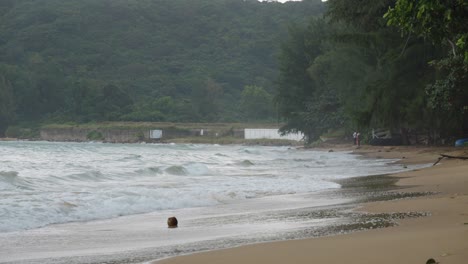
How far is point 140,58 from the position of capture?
16900cm

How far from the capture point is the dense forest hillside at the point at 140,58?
132750 millimetres

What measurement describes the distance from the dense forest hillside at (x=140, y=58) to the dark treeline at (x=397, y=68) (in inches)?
2515


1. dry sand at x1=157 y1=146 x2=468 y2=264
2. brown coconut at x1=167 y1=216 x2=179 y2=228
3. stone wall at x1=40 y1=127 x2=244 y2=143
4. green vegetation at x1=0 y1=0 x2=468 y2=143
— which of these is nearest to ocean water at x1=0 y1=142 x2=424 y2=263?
brown coconut at x1=167 y1=216 x2=179 y2=228

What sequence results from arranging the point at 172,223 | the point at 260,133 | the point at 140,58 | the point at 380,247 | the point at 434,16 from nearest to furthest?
the point at 380,247
the point at 434,16
the point at 172,223
the point at 260,133
the point at 140,58

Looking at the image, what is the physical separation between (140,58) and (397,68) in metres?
139

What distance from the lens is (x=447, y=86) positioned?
23.6 m

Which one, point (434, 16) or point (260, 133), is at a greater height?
point (434, 16)

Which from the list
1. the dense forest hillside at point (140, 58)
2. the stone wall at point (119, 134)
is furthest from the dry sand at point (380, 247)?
the dense forest hillside at point (140, 58)

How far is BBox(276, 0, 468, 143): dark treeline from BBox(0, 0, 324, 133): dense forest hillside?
6388 cm

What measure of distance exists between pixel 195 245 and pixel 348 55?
4110cm

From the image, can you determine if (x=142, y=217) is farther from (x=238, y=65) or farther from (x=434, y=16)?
(x=238, y=65)

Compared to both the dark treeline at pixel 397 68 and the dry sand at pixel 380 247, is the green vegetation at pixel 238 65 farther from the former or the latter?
the dry sand at pixel 380 247

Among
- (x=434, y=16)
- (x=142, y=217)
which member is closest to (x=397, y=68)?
(x=142, y=217)

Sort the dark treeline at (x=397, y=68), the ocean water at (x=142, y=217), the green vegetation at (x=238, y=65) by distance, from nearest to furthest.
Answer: the ocean water at (x=142, y=217), the dark treeline at (x=397, y=68), the green vegetation at (x=238, y=65)
